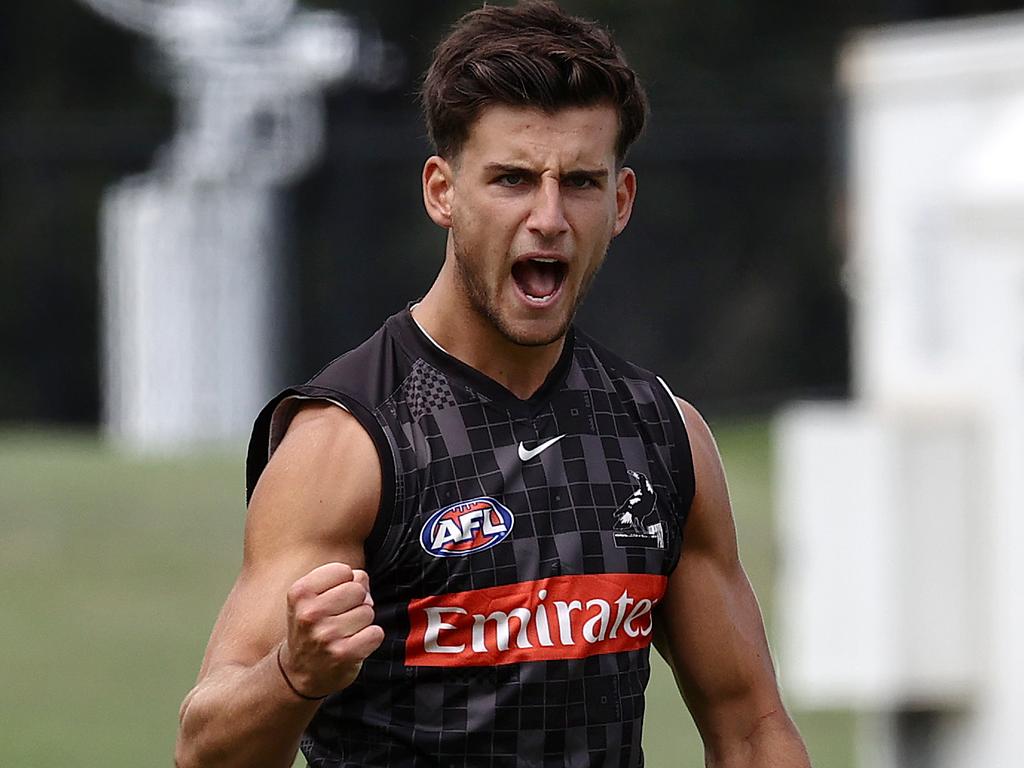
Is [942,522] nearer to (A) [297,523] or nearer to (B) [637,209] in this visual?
(A) [297,523]

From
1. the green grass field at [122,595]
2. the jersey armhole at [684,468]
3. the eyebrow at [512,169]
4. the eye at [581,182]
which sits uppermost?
the eyebrow at [512,169]

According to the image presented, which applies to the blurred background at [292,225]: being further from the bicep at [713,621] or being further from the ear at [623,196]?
the ear at [623,196]

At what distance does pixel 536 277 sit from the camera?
320 centimetres

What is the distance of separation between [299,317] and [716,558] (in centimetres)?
1717

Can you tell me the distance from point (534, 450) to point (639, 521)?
0.20m

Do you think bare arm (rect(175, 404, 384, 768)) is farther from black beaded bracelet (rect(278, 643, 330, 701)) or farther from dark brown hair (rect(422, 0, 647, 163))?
dark brown hair (rect(422, 0, 647, 163))

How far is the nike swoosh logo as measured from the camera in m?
3.23

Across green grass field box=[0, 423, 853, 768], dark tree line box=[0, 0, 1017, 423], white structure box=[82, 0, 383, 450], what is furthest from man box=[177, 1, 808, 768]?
dark tree line box=[0, 0, 1017, 423]

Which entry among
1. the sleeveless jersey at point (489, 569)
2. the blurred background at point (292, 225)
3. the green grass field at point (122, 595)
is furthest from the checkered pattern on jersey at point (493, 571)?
the blurred background at point (292, 225)

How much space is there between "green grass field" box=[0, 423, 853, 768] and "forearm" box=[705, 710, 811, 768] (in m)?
5.81

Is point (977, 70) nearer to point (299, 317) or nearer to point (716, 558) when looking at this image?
point (716, 558)

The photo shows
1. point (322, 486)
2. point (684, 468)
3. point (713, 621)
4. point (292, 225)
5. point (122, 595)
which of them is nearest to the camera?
point (322, 486)

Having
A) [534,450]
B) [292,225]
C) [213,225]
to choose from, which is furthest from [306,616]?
[292,225]

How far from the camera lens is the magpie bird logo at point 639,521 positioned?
10.7 feet
